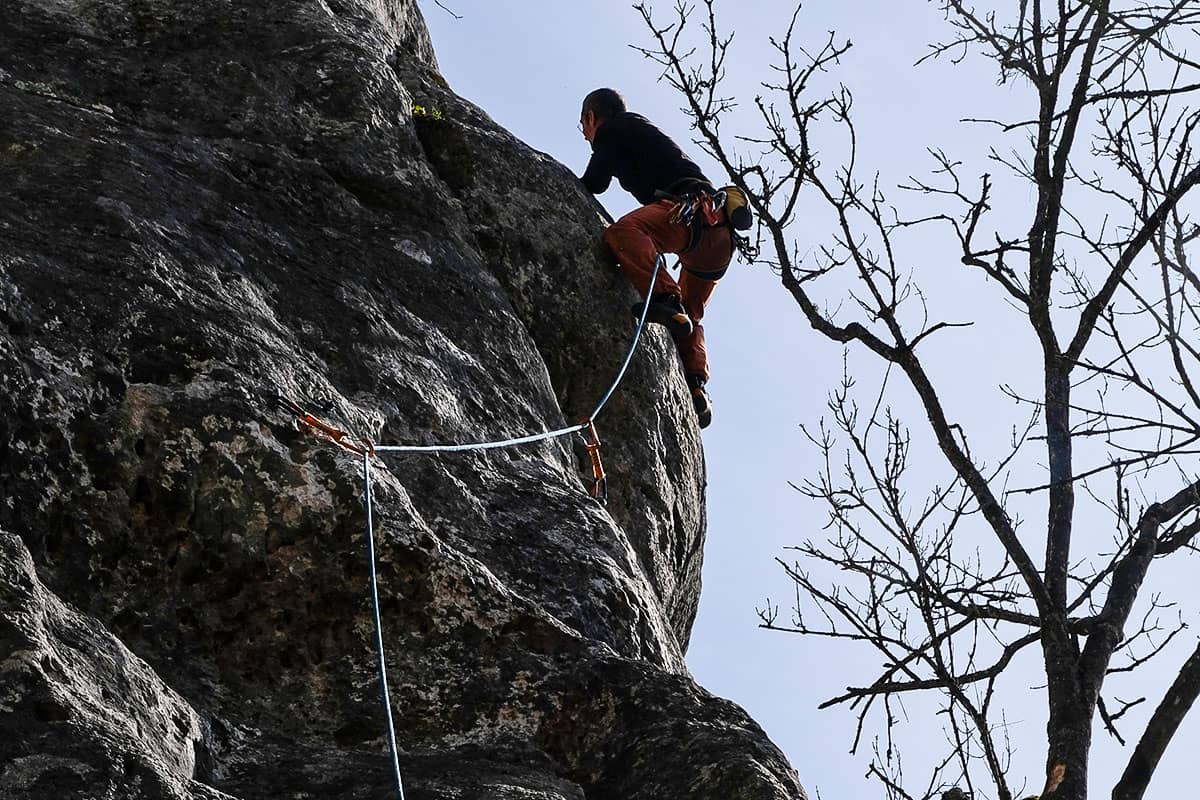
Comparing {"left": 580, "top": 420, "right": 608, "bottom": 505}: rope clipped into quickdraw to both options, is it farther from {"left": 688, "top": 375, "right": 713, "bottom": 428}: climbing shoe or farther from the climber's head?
the climber's head

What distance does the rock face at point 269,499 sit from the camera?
11.4ft

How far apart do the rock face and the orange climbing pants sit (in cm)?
125

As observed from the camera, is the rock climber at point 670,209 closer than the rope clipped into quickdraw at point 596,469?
No

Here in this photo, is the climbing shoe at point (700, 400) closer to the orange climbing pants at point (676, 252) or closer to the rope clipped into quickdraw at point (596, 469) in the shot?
the orange climbing pants at point (676, 252)

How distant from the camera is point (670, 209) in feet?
27.3

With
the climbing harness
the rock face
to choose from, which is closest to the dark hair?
the rock face

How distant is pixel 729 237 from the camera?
28.6ft

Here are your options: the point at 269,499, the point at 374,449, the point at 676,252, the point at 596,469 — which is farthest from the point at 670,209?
the point at 269,499

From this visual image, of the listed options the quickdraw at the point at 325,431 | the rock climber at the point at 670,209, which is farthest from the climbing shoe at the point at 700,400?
the quickdraw at the point at 325,431

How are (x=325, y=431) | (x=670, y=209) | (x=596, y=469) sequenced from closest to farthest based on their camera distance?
(x=325, y=431) < (x=596, y=469) < (x=670, y=209)

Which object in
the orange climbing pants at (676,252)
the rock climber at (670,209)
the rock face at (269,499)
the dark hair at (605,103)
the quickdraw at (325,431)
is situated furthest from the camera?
the dark hair at (605,103)

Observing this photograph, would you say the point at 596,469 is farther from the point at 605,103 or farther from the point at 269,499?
the point at 605,103

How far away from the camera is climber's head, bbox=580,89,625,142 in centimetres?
910

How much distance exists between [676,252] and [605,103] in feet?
4.12
